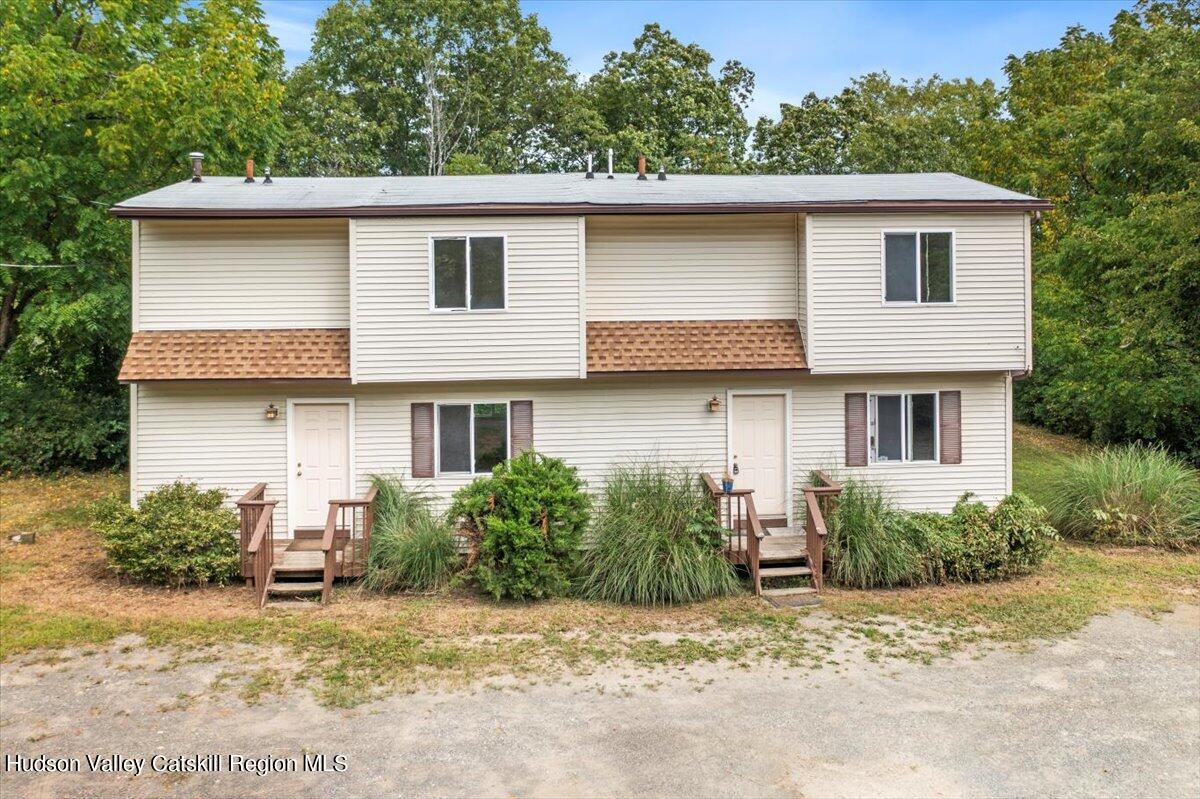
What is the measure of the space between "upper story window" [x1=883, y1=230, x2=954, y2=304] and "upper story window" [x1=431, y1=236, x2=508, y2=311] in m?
5.81

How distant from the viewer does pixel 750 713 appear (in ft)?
21.8

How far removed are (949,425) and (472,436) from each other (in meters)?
7.44

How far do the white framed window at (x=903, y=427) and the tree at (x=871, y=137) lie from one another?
1638 cm

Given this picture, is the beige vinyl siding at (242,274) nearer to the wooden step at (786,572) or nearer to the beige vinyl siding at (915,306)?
the wooden step at (786,572)

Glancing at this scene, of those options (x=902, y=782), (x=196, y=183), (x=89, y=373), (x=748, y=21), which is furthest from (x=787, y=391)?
→ (x=748, y=21)

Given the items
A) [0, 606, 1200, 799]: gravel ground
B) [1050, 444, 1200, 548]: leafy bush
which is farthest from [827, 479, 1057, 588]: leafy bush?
[1050, 444, 1200, 548]: leafy bush

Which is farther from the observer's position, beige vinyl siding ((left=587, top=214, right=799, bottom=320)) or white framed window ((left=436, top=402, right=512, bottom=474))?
beige vinyl siding ((left=587, top=214, right=799, bottom=320))

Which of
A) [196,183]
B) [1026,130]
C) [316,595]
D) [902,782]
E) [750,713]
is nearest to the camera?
[902,782]

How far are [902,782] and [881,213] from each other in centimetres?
838

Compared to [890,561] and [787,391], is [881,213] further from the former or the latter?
[890,561]

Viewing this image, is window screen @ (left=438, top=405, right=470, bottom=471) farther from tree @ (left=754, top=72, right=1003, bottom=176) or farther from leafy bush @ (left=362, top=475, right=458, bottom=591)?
tree @ (left=754, top=72, right=1003, bottom=176)

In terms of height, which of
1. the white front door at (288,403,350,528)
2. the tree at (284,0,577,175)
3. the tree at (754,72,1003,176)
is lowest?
the white front door at (288,403,350,528)

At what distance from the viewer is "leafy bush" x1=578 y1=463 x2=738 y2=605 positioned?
962 cm

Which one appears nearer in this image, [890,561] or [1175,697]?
[1175,697]
